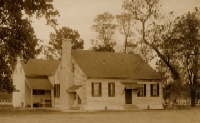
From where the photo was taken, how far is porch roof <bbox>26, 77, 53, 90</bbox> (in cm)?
4876

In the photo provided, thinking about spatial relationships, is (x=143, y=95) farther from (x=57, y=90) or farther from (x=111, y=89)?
(x=57, y=90)

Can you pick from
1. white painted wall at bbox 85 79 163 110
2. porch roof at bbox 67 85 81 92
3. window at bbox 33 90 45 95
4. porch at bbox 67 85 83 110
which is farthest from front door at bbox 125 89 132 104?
window at bbox 33 90 45 95

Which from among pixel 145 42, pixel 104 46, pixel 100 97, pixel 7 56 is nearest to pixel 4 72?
pixel 7 56

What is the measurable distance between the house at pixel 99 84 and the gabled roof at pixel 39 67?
1.59 m

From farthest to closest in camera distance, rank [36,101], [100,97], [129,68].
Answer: [36,101], [129,68], [100,97]

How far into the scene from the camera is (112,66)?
45.7m

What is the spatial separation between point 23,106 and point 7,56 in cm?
2836

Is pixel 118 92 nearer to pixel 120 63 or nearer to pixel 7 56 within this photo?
pixel 120 63

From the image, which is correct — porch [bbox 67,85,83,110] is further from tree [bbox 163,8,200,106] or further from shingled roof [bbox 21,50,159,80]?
tree [bbox 163,8,200,106]

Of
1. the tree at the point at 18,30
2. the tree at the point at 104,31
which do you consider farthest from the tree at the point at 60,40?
the tree at the point at 18,30

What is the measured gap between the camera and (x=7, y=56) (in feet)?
77.3

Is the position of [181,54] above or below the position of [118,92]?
above

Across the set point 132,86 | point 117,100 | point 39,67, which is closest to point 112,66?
point 132,86

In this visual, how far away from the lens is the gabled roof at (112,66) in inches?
1725
